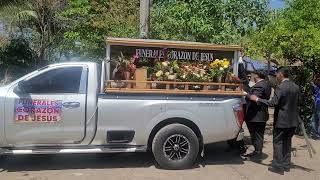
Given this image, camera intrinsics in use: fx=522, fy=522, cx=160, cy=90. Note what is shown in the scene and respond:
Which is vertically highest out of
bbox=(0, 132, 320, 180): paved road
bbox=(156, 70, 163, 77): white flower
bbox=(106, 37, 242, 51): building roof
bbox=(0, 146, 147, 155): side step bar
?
bbox=(106, 37, 242, 51): building roof

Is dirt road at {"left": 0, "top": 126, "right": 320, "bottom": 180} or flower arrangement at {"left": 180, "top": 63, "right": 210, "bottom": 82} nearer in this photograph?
dirt road at {"left": 0, "top": 126, "right": 320, "bottom": 180}

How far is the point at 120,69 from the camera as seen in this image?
9.04m

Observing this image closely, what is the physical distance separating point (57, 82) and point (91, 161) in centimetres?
164

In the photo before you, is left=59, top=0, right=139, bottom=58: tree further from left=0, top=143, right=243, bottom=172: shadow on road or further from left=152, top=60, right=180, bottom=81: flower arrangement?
left=0, top=143, right=243, bottom=172: shadow on road

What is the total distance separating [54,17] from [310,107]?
14.7 metres

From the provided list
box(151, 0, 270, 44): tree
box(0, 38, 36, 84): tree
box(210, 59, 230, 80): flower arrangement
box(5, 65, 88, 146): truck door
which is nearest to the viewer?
box(5, 65, 88, 146): truck door

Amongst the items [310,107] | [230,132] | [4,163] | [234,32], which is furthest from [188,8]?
[4,163]

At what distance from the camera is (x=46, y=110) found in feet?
27.3

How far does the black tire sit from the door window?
161 cm

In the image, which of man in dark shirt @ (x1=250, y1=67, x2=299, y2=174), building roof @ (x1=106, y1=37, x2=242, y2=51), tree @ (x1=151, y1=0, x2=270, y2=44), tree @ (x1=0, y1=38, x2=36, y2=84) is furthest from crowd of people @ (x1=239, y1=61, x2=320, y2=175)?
tree @ (x1=0, y1=38, x2=36, y2=84)

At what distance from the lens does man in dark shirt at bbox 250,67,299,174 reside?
8.56 m

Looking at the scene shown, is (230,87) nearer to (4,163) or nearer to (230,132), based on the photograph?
(230,132)

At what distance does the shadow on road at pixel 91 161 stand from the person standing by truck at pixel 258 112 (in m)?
0.45

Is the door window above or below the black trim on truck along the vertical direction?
above
